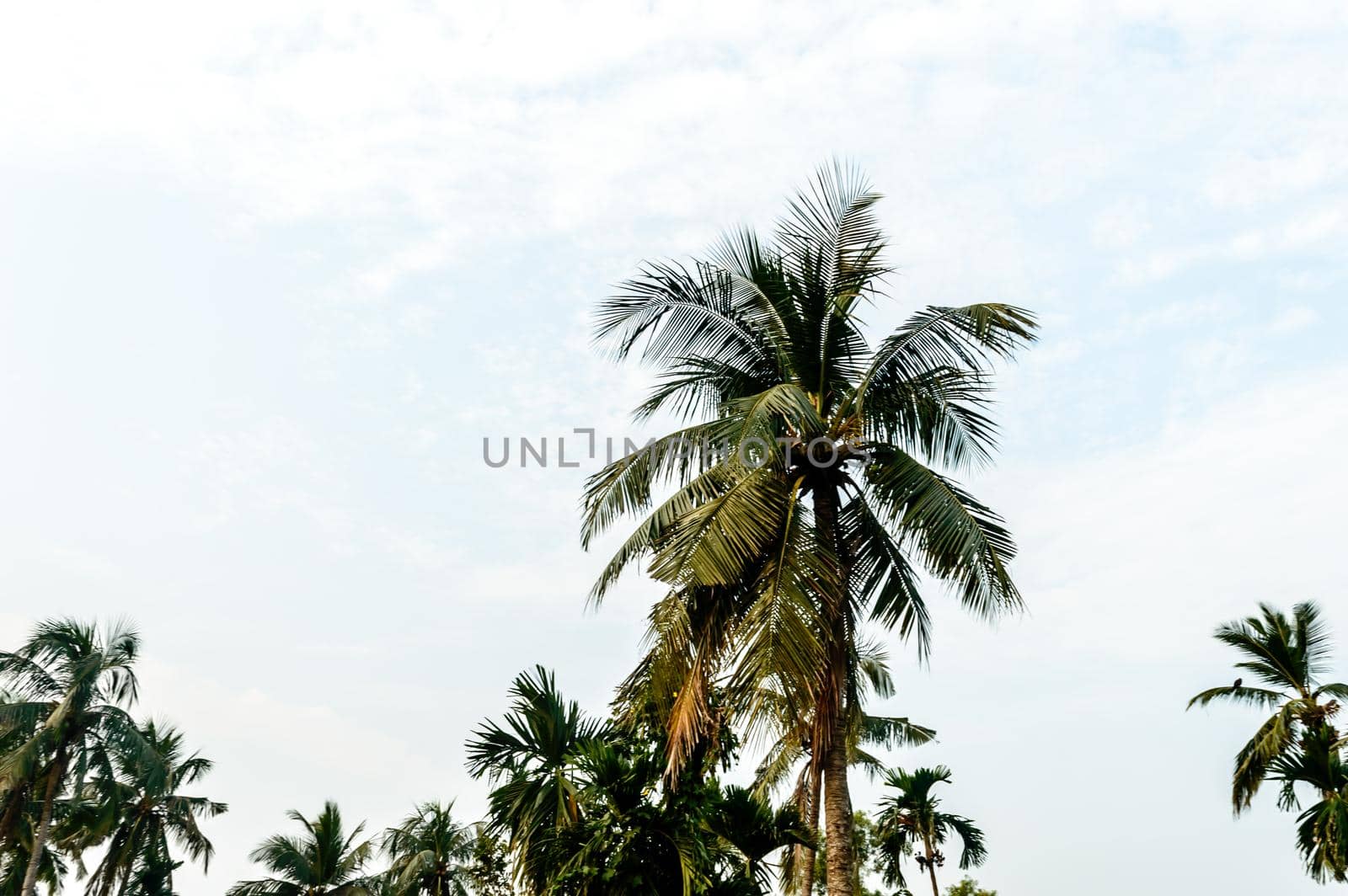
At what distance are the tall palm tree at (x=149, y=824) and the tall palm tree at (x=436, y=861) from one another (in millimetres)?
6757

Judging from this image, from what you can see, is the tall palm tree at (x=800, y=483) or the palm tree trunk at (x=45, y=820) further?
the palm tree trunk at (x=45, y=820)

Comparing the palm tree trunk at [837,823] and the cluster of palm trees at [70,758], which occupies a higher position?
the cluster of palm trees at [70,758]

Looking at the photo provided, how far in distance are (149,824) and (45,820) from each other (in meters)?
6.38

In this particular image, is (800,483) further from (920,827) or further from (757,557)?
(920,827)

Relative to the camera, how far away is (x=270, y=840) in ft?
114

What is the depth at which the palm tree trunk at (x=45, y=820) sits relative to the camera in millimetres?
28062

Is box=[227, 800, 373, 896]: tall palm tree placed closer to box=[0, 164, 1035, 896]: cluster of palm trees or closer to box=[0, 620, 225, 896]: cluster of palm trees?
box=[0, 620, 225, 896]: cluster of palm trees

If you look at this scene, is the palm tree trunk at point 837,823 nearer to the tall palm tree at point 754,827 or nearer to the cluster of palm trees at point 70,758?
the tall palm tree at point 754,827

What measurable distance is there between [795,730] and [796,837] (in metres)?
2.81

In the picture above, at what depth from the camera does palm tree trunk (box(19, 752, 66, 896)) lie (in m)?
28.1

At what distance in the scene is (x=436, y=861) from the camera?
31547mm

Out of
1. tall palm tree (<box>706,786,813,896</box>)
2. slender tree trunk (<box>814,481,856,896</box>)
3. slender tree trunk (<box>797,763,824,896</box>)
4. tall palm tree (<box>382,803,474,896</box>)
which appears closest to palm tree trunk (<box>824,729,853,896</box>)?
slender tree trunk (<box>814,481,856,896</box>)

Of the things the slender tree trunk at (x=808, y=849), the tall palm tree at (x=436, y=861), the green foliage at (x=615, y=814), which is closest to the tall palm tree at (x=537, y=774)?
the green foliage at (x=615, y=814)

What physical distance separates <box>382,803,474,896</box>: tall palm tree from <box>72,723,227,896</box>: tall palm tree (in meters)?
6.76
